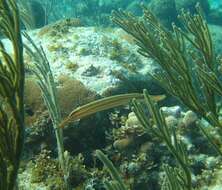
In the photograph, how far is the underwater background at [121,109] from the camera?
12.0 feet

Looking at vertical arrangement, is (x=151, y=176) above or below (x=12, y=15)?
below

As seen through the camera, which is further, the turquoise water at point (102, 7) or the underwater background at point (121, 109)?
the turquoise water at point (102, 7)

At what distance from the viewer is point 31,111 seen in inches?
231

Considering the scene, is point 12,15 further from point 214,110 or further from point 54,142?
point 54,142

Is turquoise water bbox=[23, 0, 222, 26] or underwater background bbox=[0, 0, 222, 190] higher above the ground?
turquoise water bbox=[23, 0, 222, 26]

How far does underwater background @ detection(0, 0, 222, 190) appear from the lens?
→ 3646 millimetres

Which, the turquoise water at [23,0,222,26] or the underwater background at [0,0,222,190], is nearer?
the underwater background at [0,0,222,190]

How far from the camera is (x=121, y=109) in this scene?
20.9 ft

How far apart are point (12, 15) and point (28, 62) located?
188 inches

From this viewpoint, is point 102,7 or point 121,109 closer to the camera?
point 121,109

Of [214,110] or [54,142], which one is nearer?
[214,110]

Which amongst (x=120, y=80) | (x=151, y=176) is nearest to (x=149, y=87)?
(x=120, y=80)

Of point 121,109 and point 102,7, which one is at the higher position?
point 102,7

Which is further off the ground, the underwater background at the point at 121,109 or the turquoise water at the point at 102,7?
the turquoise water at the point at 102,7
